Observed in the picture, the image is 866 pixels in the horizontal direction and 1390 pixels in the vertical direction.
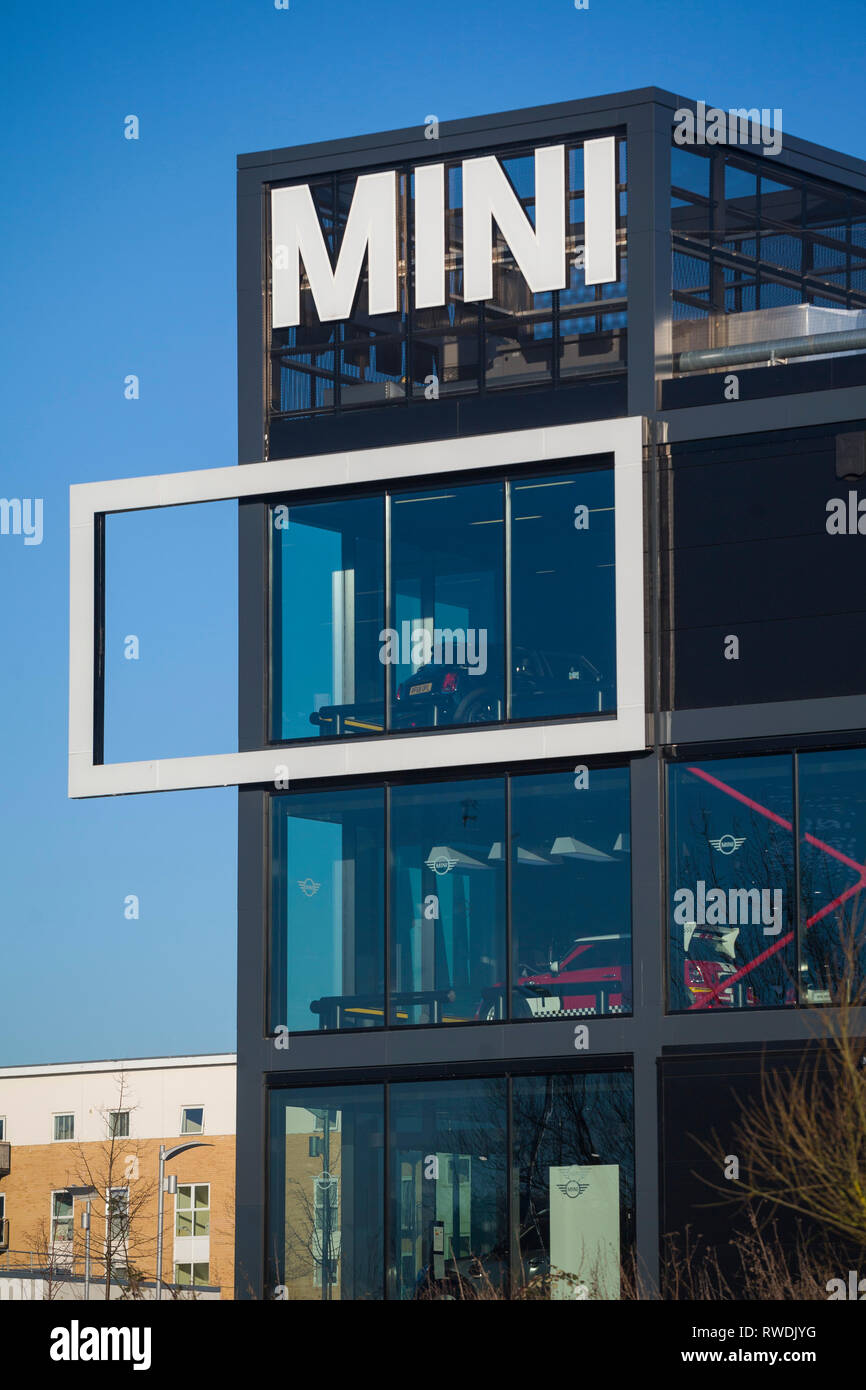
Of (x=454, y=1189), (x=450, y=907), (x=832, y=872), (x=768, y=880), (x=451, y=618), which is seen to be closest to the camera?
(x=832, y=872)

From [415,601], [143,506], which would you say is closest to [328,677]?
[415,601]

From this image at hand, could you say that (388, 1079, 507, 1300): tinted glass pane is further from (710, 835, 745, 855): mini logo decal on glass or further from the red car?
(710, 835, 745, 855): mini logo decal on glass

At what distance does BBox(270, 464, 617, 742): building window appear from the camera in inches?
1318

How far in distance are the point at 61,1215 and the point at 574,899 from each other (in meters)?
67.7

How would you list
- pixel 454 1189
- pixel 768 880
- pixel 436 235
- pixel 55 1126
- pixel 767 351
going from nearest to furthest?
1. pixel 768 880
2. pixel 454 1189
3. pixel 767 351
4. pixel 436 235
5. pixel 55 1126

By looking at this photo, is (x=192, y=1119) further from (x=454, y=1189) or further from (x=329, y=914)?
(x=454, y=1189)

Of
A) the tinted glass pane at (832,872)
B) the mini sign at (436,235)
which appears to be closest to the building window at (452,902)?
the tinted glass pane at (832,872)

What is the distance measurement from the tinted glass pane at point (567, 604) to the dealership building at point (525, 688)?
1.9 inches

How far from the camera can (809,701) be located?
31938 millimetres

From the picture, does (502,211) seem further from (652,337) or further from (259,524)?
(259,524)

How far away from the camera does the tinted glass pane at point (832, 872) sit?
31141mm

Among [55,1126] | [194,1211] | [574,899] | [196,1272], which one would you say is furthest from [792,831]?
[55,1126]

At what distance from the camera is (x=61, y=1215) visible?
3794 inches

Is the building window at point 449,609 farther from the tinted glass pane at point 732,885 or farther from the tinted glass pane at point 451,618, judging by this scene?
the tinted glass pane at point 732,885
